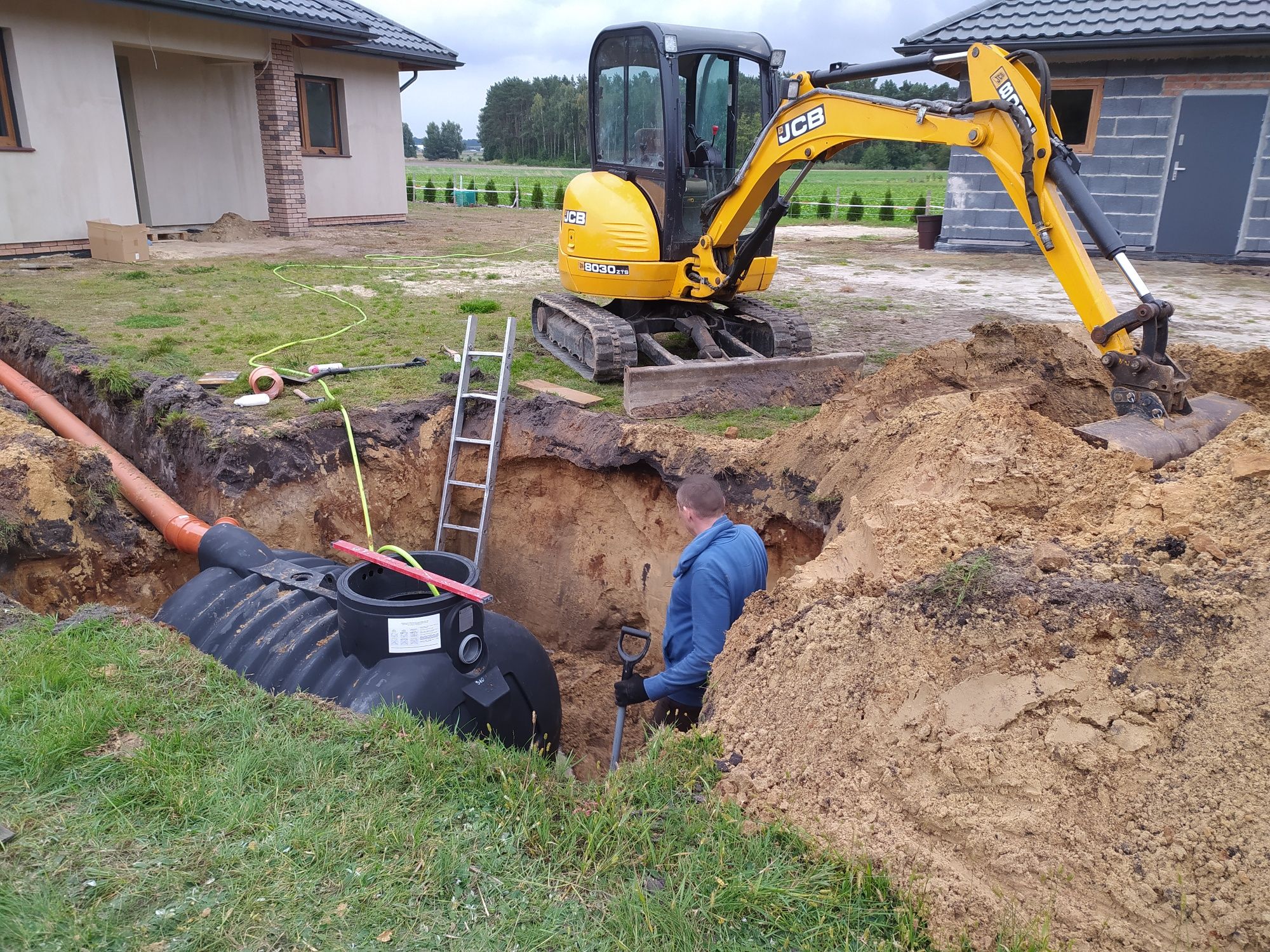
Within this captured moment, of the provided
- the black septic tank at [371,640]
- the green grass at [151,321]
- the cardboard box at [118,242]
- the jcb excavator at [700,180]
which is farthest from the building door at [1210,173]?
the cardboard box at [118,242]

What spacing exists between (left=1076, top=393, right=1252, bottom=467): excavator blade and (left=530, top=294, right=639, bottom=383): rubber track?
401 cm

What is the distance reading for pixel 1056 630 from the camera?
280 centimetres

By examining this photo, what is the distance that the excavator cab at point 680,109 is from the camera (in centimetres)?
719

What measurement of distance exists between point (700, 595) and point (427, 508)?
11.4ft

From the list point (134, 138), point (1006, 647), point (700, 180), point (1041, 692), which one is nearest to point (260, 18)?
point (134, 138)

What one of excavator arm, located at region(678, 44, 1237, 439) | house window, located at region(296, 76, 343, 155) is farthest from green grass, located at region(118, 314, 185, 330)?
house window, located at region(296, 76, 343, 155)

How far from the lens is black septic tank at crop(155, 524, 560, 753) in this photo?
3.80 meters

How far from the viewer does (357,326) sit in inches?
356

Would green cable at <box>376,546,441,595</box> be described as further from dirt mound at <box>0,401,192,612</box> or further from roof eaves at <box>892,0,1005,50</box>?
roof eaves at <box>892,0,1005,50</box>

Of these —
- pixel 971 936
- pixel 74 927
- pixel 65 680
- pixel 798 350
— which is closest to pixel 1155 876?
pixel 971 936

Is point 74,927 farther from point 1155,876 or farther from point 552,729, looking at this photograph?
point 1155,876

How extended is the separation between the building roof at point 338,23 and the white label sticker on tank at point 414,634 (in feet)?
42.1

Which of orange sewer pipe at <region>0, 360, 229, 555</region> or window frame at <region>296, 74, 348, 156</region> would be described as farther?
window frame at <region>296, 74, 348, 156</region>

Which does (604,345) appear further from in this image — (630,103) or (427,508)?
(630,103)
